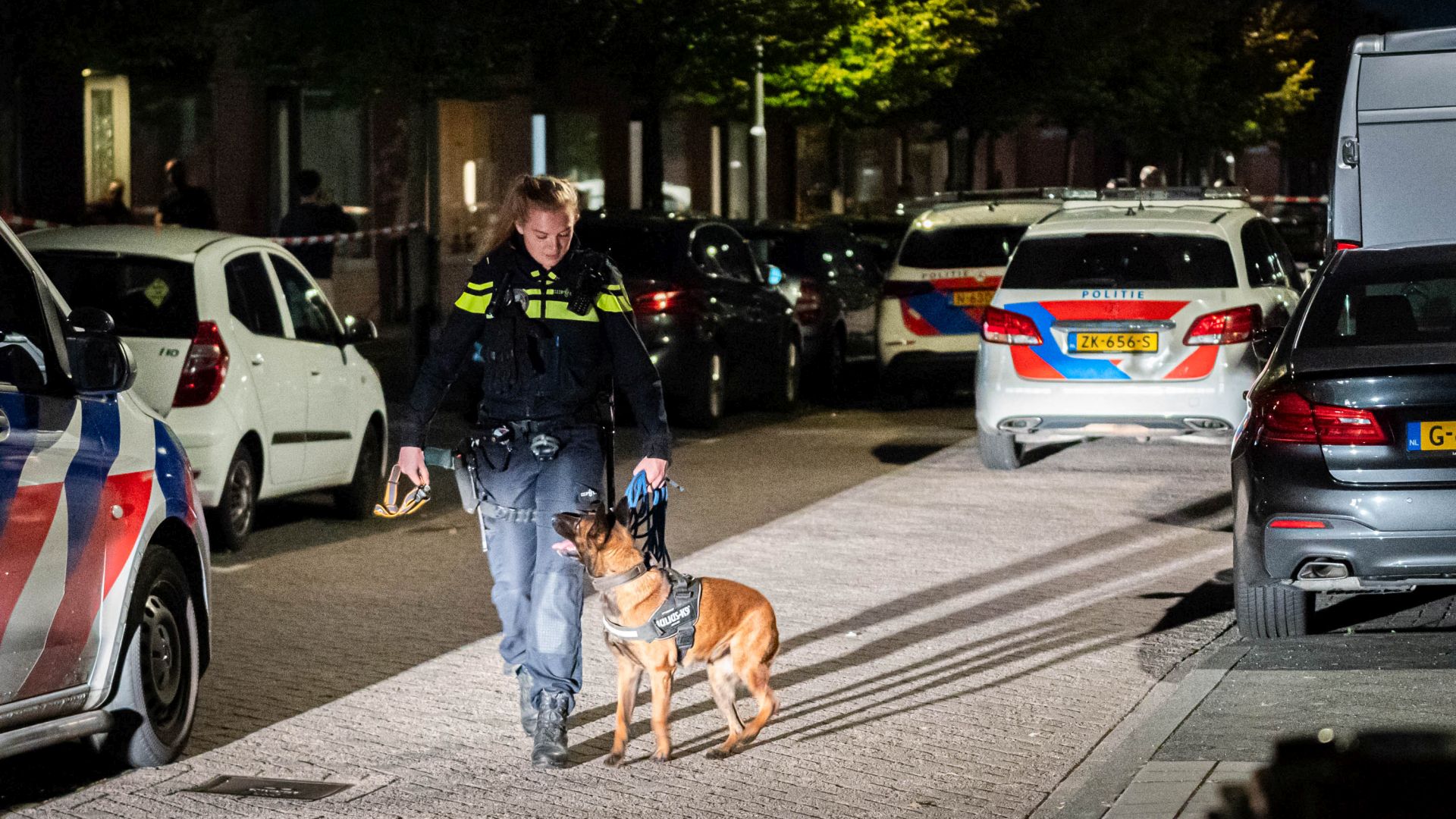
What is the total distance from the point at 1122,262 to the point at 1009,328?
2.58 ft

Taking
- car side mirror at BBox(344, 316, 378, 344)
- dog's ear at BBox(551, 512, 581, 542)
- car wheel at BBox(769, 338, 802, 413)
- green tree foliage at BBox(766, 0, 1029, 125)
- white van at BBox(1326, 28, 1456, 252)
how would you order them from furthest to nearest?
green tree foliage at BBox(766, 0, 1029, 125), car wheel at BBox(769, 338, 802, 413), white van at BBox(1326, 28, 1456, 252), car side mirror at BBox(344, 316, 378, 344), dog's ear at BBox(551, 512, 581, 542)

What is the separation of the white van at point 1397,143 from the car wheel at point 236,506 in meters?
5.91

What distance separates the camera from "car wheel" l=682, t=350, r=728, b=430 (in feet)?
53.2

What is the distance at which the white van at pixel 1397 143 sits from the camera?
12.4 meters

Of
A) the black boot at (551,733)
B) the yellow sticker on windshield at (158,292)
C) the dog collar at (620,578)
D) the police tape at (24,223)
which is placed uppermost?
the police tape at (24,223)

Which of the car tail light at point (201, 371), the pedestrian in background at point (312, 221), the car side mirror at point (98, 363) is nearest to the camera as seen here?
the car side mirror at point (98, 363)

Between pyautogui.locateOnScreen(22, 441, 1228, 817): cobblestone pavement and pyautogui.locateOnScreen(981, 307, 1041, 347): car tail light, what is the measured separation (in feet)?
4.95

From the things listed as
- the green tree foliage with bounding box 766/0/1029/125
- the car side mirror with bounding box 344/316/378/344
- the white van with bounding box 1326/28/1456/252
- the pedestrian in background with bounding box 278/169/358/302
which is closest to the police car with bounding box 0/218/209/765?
the car side mirror with bounding box 344/316/378/344

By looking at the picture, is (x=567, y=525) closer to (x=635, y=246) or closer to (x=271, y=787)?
(x=271, y=787)

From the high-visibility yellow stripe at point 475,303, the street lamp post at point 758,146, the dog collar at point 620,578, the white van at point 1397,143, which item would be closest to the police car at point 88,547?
the high-visibility yellow stripe at point 475,303

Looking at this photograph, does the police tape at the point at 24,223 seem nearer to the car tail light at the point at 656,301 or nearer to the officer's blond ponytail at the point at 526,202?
the car tail light at the point at 656,301

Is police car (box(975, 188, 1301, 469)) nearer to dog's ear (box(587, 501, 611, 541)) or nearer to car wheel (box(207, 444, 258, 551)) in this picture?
car wheel (box(207, 444, 258, 551))

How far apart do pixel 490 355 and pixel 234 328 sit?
4443mm

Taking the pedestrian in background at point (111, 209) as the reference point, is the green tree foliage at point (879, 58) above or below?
above
